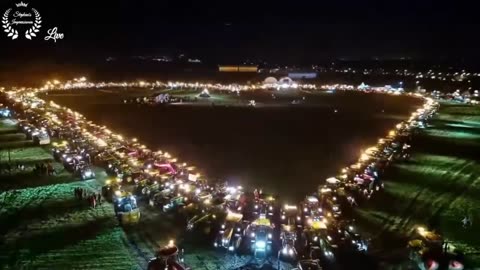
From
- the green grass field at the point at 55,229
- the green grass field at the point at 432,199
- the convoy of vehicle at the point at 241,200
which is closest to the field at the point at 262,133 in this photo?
the convoy of vehicle at the point at 241,200

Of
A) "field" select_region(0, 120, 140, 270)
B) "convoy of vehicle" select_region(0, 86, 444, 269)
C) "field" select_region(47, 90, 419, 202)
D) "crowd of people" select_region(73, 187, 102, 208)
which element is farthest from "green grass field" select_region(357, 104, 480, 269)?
"crowd of people" select_region(73, 187, 102, 208)

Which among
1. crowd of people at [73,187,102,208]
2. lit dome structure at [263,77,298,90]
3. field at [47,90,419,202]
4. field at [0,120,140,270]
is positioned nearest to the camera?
field at [0,120,140,270]

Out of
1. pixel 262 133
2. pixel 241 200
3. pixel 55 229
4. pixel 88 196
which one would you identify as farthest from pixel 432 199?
pixel 262 133

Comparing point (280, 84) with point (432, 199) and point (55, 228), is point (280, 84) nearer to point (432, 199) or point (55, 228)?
point (432, 199)

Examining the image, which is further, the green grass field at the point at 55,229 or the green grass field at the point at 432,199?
the green grass field at the point at 432,199

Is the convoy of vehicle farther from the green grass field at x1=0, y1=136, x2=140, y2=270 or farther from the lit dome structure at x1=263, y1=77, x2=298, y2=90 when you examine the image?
the lit dome structure at x1=263, y1=77, x2=298, y2=90

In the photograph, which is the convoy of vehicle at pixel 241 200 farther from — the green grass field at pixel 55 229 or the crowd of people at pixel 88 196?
the green grass field at pixel 55 229

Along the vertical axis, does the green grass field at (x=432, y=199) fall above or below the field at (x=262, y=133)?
below
